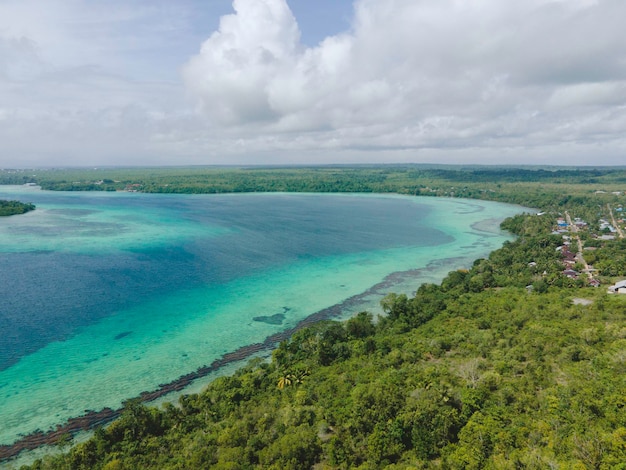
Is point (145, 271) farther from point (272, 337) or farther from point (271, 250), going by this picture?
point (272, 337)

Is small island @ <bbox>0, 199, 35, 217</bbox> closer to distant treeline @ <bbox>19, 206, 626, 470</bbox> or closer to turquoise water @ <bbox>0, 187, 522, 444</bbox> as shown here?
turquoise water @ <bbox>0, 187, 522, 444</bbox>

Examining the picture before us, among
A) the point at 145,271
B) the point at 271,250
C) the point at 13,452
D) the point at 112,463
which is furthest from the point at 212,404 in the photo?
the point at 271,250

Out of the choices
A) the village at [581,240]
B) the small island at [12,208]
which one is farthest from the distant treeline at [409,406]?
the small island at [12,208]

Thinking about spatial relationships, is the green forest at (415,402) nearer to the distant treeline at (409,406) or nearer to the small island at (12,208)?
the distant treeline at (409,406)

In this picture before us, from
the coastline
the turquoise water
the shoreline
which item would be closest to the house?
the coastline

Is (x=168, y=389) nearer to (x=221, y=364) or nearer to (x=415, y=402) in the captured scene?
(x=221, y=364)
